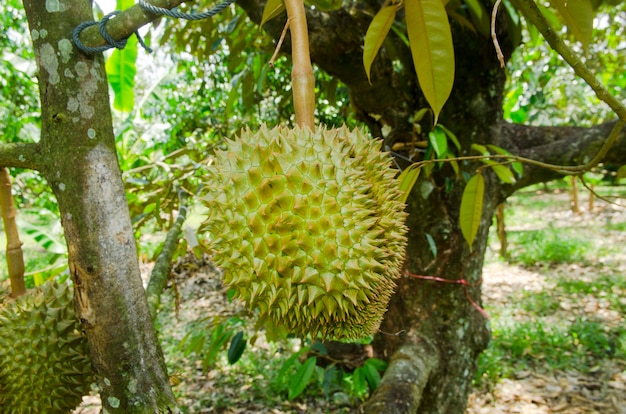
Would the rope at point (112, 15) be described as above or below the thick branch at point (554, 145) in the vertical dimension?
above

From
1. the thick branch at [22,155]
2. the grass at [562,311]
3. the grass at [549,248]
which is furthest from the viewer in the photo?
the grass at [549,248]

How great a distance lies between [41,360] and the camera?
1.13m

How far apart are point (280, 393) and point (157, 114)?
403 centimetres

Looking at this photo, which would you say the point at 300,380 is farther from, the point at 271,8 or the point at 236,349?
the point at 271,8

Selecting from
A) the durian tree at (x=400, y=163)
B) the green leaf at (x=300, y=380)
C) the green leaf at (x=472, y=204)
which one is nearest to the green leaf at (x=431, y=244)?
the durian tree at (x=400, y=163)

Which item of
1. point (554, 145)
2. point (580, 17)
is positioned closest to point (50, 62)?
point (580, 17)

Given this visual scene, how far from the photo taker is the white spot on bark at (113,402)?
841 mm

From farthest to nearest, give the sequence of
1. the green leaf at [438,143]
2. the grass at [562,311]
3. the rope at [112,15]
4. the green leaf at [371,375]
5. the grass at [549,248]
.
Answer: the grass at [549,248] < the grass at [562,311] < the green leaf at [371,375] < the green leaf at [438,143] < the rope at [112,15]

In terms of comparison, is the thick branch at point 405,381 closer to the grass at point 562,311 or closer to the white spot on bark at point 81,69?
the white spot on bark at point 81,69

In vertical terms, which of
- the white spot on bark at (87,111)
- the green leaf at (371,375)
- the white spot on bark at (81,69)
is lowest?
the green leaf at (371,375)

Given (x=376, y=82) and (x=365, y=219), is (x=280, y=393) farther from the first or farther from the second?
(x=365, y=219)

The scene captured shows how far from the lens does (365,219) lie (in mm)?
878

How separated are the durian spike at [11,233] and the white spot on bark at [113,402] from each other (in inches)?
24.4

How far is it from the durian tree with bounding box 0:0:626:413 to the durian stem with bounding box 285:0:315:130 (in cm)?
12
